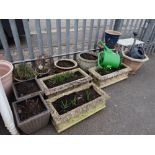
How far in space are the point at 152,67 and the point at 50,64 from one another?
2332 millimetres

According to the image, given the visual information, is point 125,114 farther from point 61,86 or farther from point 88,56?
point 88,56

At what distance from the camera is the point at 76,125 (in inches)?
63.7

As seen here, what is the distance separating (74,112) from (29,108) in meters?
0.52

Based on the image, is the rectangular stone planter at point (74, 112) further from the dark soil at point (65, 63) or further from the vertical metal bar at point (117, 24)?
the vertical metal bar at point (117, 24)

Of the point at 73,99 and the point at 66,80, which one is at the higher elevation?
the point at 66,80

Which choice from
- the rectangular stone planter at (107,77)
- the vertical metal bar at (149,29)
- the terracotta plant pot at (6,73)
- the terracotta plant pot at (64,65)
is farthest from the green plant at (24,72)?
the vertical metal bar at (149,29)

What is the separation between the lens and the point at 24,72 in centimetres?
194

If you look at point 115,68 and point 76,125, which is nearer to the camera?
point 76,125

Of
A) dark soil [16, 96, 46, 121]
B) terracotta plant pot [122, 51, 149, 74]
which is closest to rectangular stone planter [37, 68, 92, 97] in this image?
dark soil [16, 96, 46, 121]

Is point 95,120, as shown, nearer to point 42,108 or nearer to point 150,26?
point 42,108

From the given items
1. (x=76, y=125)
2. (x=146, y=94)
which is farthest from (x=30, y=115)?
(x=146, y=94)

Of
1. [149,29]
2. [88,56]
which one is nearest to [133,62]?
[88,56]

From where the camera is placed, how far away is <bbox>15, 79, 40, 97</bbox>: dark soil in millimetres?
1637

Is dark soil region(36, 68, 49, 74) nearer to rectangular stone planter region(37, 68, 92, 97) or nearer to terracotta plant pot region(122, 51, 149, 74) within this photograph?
Result: rectangular stone planter region(37, 68, 92, 97)
